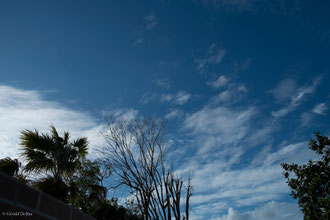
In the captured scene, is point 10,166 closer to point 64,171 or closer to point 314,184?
point 64,171

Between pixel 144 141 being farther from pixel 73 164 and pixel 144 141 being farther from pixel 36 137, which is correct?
pixel 36 137

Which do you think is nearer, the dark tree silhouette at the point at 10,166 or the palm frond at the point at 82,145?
the dark tree silhouette at the point at 10,166

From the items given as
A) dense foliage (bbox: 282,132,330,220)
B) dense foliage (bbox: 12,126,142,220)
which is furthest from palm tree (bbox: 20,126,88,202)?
dense foliage (bbox: 282,132,330,220)

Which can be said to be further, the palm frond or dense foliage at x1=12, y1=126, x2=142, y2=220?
the palm frond

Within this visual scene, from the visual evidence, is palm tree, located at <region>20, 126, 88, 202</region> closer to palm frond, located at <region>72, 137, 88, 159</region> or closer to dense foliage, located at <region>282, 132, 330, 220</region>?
palm frond, located at <region>72, 137, 88, 159</region>

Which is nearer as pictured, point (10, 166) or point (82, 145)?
point (10, 166)

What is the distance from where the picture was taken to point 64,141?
704cm

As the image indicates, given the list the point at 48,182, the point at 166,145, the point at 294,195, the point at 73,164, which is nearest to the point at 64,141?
the point at 73,164

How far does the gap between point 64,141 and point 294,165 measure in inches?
277

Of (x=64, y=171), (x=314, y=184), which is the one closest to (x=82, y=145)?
(x=64, y=171)

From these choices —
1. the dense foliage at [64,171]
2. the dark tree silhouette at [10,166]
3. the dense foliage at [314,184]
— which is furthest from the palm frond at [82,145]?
the dense foliage at [314,184]

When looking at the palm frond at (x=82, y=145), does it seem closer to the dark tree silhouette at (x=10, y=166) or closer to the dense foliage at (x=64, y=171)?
the dense foliage at (x=64, y=171)

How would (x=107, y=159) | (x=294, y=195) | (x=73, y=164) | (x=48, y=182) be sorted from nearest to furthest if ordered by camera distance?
1. (x=48, y=182)
2. (x=107, y=159)
3. (x=294, y=195)
4. (x=73, y=164)

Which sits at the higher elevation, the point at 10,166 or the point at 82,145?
the point at 82,145
